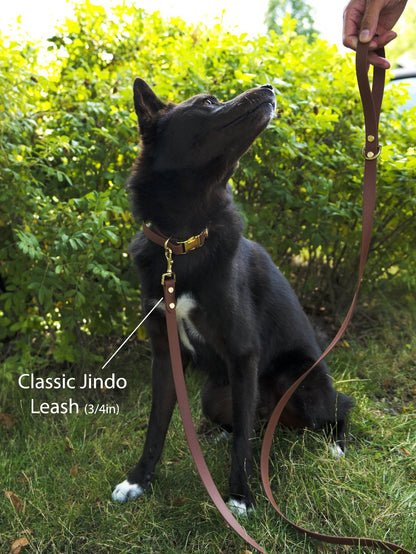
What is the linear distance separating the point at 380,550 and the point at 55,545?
3.96ft

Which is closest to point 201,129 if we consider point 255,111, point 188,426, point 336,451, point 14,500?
point 255,111

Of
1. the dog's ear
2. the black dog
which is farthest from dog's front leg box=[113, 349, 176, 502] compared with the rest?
the dog's ear

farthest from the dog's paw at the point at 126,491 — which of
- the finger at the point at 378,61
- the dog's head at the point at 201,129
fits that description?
the finger at the point at 378,61

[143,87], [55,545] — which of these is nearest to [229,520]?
[55,545]

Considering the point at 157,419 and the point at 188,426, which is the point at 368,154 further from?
the point at 157,419

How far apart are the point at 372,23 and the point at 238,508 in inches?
74.4

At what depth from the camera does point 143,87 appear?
7.38 ft

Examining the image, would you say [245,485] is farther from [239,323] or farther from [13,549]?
[13,549]

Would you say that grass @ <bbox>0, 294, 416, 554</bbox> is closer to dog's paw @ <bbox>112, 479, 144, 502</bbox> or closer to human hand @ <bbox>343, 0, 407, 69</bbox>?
dog's paw @ <bbox>112, 479, 144, 502</bbox>

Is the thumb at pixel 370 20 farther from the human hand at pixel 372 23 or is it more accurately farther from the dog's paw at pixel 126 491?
the dog's paw at pixel 126 491

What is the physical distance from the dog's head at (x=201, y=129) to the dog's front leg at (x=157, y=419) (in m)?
0.85

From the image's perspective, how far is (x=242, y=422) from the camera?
7.35 ft

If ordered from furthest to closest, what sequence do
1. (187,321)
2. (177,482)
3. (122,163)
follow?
(122,163) → (177,482) → (187,321)

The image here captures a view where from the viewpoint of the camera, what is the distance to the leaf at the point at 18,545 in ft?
6.54
